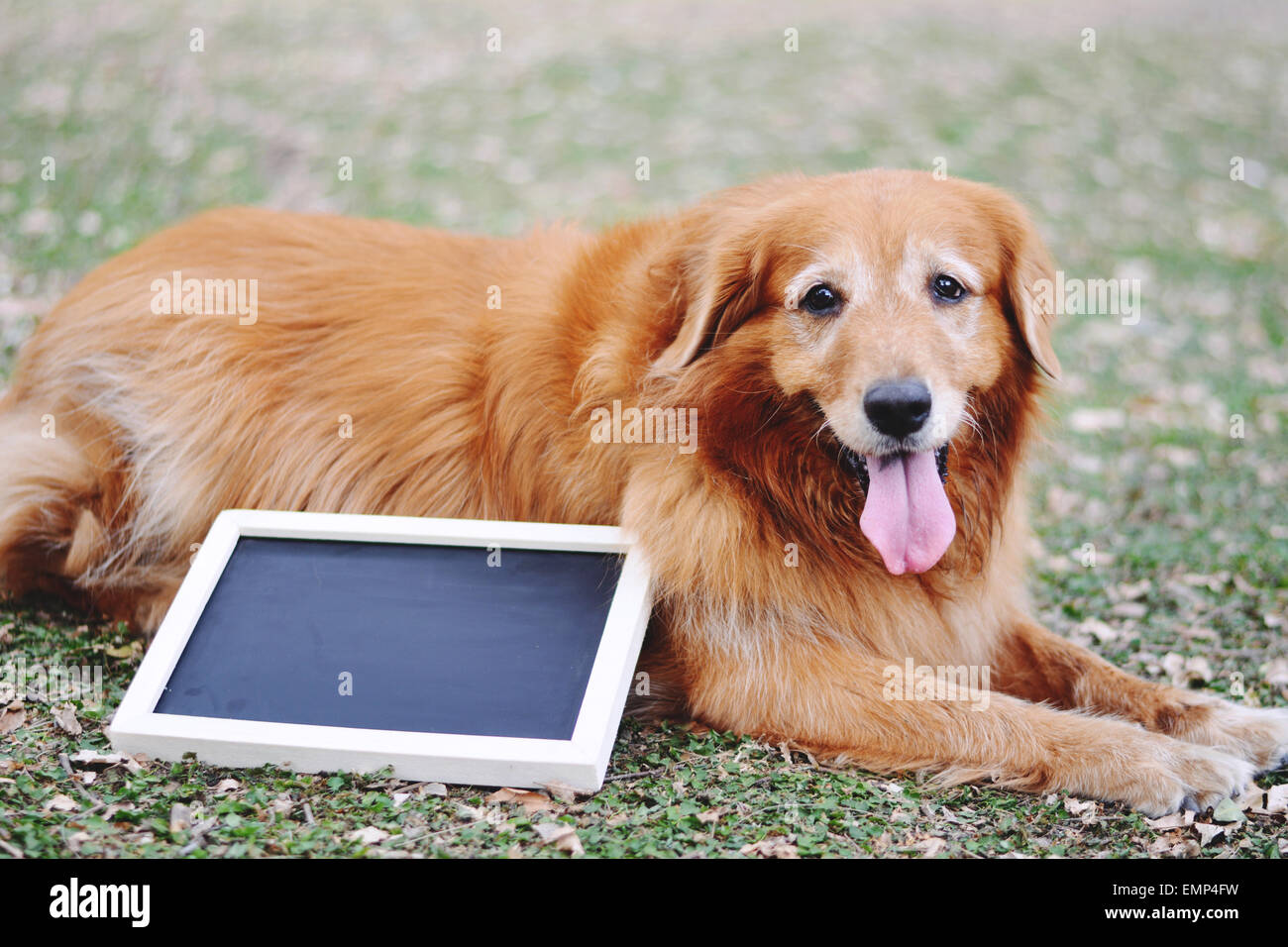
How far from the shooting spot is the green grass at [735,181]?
3.32 m

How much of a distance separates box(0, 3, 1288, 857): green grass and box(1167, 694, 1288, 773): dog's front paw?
0.33 m

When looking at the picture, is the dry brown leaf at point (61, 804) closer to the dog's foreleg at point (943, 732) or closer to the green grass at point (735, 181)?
the green grass at point (735, 181)

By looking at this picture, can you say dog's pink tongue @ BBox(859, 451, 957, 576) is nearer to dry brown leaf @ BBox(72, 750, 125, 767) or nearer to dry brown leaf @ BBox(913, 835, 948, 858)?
dry brown leaf @ BBox(913, 835, 948, 858)

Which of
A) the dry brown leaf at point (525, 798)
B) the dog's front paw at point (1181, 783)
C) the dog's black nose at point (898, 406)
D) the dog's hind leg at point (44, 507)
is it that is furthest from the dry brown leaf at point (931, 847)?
the dog's hind leg at point (44, 507)

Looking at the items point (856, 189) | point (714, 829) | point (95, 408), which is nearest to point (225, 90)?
point (95, 408)

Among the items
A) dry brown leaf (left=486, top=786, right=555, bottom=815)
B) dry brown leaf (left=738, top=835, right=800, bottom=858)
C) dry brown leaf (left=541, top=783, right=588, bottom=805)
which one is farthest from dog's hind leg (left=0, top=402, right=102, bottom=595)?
dry brown leaf (left=738, top=835, right=800, bottom=858)

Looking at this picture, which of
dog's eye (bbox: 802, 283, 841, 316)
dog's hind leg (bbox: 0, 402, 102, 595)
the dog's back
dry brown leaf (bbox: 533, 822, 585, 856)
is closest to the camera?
dry brown leaf (bbox: 533, 822, 585, 856)


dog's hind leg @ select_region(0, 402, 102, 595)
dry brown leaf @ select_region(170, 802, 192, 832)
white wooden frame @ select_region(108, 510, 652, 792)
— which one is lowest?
dry brown leaf @ select_region(170, 802, 192, 832)

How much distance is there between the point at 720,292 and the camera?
12.2 ft

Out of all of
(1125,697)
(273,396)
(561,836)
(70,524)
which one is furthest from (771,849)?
(70,524)

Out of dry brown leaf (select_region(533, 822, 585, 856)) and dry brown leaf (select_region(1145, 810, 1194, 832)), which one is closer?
dry brown leaf (select_region(533, 822, 585, 856))

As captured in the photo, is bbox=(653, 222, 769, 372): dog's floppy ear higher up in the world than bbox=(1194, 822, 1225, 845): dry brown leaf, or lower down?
higher up

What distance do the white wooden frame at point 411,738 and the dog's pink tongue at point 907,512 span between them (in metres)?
0.75

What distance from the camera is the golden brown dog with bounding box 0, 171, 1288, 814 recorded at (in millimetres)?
3590
